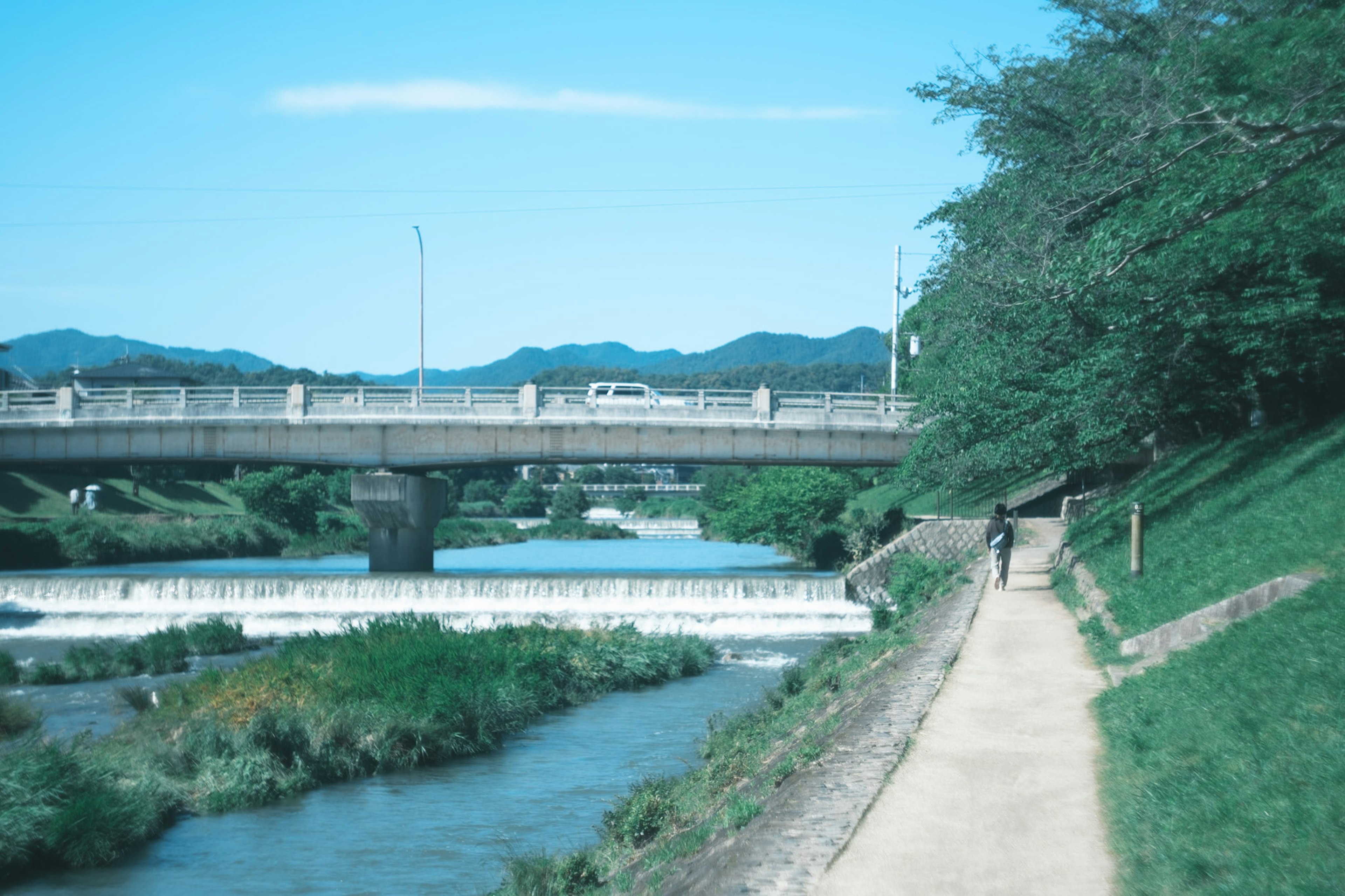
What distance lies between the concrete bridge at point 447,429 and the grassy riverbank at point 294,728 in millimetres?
15994

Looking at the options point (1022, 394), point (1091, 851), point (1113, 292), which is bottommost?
point (1091, 851)

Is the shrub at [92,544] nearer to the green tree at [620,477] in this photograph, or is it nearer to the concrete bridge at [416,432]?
the concrete bridge at [416,432]

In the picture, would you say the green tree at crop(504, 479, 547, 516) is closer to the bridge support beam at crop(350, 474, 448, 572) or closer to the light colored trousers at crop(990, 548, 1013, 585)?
the bridge support beam at crop(350, 474, 448, 572)

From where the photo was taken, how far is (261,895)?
11.6 metres

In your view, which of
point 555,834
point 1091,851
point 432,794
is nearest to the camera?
point 1091,851

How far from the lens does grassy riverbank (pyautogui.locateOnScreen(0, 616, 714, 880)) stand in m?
12.7

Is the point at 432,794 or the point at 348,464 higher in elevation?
the point at 348,464

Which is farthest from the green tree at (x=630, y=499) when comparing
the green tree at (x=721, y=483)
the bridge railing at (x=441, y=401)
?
the bridge railing at (x=441, y=401)

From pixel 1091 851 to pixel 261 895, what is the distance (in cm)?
839

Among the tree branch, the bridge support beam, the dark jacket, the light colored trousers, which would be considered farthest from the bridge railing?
the tree branch

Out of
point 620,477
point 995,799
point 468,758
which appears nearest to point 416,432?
point 468,758

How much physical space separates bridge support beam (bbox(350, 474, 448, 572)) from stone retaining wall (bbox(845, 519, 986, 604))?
54.7 ft

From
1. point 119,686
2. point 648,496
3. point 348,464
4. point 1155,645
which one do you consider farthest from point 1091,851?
point 648,496

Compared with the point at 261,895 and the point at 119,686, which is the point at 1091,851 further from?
the point at 119,686
